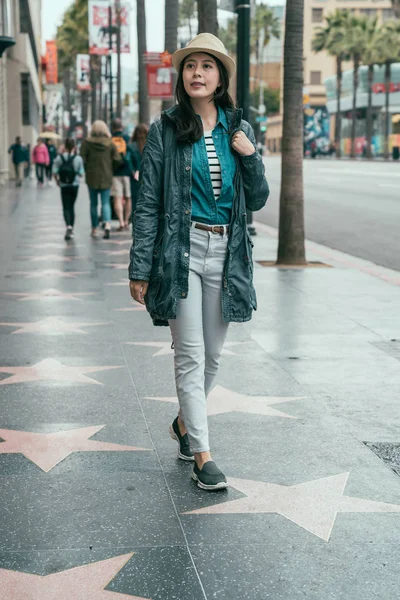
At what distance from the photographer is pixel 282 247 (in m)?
13.1

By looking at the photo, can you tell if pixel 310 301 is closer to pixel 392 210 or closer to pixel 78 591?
pixel 78 591

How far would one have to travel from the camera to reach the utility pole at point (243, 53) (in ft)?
50.6

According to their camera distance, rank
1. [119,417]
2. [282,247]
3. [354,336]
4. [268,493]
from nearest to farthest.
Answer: [268,493]
[119,417]
[354,336]
[282,247]

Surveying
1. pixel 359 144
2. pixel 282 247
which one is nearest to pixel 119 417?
pixel 282 247

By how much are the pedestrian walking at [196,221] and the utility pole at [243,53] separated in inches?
415

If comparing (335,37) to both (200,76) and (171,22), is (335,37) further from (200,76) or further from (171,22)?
(200,76)

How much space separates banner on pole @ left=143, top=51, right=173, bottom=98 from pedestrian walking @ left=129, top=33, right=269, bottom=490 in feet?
59.0

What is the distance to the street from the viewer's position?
16.8m

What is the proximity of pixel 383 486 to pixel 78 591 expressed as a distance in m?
1.69

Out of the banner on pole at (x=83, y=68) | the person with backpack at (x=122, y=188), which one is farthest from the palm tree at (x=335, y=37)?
the person with backpack at (x=122, y=188)

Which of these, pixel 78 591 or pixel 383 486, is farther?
pixel 383 486

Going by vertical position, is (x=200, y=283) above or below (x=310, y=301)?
above

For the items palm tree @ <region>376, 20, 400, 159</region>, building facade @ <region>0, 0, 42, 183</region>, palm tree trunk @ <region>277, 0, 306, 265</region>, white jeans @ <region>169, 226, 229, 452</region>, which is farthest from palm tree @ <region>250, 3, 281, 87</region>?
white jeans @ <region>169, 226, 229, 452</region>

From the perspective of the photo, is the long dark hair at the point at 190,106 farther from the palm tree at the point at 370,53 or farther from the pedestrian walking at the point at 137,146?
the palm tree at the point at 370,53
